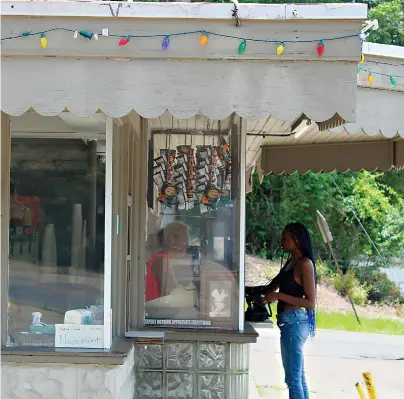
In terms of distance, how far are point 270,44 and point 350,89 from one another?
58 cm

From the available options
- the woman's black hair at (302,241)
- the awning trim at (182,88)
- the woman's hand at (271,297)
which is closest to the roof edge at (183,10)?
the awning trim at (182,88)

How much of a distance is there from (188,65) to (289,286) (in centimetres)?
238

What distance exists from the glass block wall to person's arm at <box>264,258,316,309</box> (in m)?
0.57

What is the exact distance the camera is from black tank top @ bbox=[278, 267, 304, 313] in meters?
5.65

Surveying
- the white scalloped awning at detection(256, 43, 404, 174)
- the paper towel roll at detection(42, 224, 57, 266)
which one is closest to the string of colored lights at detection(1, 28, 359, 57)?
the white scalloped awning at detection(256, 43, 404, 174)

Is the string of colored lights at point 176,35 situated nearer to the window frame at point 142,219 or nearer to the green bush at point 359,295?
the window frame at point 142,219

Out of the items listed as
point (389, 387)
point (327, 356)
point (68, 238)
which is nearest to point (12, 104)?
point (68, 238)

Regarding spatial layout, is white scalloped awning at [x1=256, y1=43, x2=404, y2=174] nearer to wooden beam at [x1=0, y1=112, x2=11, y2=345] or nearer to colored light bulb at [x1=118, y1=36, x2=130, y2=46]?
colored light bulb at [x1=118, y1=36, x2=130, y2=46]

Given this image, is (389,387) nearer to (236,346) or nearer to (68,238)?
(236,346)

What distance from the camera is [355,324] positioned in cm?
1655

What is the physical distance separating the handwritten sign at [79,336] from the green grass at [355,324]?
1029 cm

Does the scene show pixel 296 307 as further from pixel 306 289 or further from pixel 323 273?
pixel 323 273

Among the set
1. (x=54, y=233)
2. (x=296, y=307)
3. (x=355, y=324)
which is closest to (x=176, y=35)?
(x=54, y=233)

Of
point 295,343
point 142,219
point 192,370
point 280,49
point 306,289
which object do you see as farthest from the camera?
point 142,219
